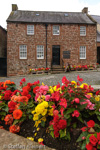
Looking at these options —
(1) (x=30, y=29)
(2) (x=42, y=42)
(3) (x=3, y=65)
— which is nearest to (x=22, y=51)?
(2) (x=42, y=42)

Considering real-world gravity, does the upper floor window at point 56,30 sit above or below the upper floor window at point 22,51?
above

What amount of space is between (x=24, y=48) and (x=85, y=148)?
17.2m

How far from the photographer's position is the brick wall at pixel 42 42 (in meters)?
17.4

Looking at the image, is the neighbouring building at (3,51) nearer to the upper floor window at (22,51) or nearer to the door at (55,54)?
the upper floor window at (22,51)

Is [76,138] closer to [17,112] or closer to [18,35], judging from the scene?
[17,112]

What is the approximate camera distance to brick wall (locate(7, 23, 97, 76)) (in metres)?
17.4

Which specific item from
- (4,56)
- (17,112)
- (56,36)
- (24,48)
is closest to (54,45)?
(56,36)

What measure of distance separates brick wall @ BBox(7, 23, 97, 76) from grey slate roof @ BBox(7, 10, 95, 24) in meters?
0.69

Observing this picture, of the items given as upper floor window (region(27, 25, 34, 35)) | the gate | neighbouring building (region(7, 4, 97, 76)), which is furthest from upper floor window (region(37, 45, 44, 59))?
the gate

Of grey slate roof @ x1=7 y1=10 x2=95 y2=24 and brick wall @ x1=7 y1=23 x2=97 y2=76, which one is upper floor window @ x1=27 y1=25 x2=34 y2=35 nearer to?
brick wall @ x1=7 y1=23 x2=97 y2=76

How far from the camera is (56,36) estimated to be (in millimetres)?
17906

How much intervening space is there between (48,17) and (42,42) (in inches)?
157

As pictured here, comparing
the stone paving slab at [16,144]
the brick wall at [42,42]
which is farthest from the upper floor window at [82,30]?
the stone paving slab at [16,144]

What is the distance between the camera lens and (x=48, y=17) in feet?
61.3
